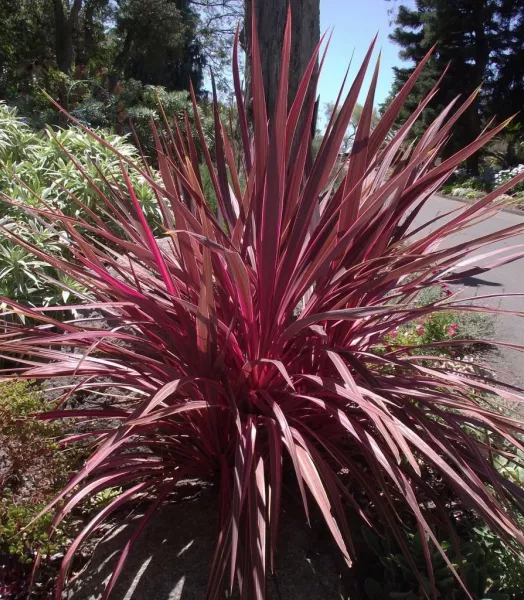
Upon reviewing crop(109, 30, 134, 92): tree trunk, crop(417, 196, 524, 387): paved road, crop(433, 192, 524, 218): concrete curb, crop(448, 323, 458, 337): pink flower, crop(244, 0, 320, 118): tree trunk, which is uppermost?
crop(109, 30, 134, 92): tree trunk

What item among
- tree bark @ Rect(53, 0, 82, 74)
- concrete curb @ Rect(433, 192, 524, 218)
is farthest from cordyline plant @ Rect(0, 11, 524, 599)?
tree bark @ Rect(53, 0, 82, 74)

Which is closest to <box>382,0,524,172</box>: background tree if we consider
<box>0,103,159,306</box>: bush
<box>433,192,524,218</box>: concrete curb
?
<box>433,192,524,218</box>: concrete curb

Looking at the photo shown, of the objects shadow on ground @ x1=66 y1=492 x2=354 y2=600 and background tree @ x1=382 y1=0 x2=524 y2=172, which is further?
background tree @ x1=382 y1=0 x2=524 y2=172

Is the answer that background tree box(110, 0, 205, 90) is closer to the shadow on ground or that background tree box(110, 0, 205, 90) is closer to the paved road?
the paved road

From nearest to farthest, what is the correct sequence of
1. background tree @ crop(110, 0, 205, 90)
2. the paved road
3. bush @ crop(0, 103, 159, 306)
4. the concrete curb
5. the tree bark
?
bush @ crop(0, 103, 159, 306)
the paved road
the concrete curb
the tree bark
background tree @ crop(110, 0, 205, 90)

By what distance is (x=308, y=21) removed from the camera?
10.3 feet

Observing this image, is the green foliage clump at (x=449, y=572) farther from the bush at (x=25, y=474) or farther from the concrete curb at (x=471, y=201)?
the concrete curb at (x=471, y=201)

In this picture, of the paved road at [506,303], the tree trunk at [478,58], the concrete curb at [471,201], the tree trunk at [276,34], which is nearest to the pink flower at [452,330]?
the paved road at [506,303]

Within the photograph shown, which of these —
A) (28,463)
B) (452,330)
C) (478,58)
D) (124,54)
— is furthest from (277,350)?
(478,58)

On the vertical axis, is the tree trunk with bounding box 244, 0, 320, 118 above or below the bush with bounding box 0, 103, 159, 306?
above

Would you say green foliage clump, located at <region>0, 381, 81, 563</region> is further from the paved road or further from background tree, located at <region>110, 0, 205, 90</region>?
background tree, located at <region>110, 0, 205, 90</region>

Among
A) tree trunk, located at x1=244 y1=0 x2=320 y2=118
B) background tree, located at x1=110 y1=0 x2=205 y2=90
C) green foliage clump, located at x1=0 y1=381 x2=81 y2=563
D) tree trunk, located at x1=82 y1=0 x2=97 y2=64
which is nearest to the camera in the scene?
green foliage clump, located at x1=0 y1=381 x2=81 y2=563

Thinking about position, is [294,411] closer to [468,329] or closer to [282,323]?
[282,323]

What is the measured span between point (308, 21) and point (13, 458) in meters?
2.71
